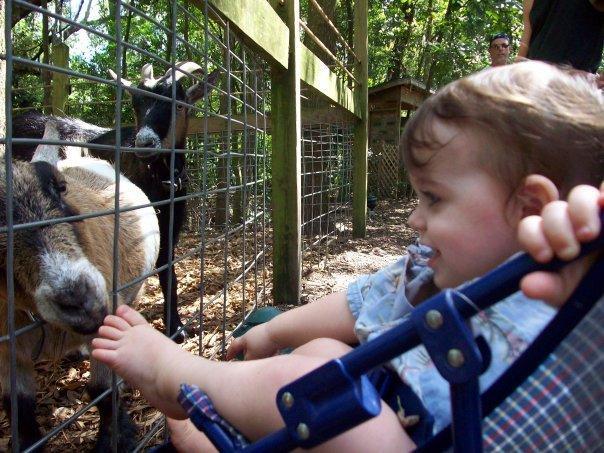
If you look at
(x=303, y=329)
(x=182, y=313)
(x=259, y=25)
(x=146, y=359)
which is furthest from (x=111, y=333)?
(x=182, y=313)

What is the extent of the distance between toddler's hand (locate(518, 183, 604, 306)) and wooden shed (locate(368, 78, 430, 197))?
51.5 ft

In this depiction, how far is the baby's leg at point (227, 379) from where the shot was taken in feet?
3.61

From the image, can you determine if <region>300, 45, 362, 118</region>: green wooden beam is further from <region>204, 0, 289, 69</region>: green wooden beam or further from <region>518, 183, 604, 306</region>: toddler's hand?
<region>518, 183, 604, 306</region>: toddler's hand

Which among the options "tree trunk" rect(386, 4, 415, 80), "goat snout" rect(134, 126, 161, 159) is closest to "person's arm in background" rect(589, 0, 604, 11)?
"goat snout" rect(134, 126, 161, 159)

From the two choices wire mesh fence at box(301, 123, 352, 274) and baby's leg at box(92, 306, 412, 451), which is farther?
wire mesh fence at box(301, 123, 352, 274)

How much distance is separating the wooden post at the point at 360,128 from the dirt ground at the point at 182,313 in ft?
1.47

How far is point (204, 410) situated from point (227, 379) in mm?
86

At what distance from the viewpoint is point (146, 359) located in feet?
4.47

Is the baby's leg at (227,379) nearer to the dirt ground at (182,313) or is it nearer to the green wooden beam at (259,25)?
the dirt ground at (182,313)

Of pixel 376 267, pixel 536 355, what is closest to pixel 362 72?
pixel 376 267

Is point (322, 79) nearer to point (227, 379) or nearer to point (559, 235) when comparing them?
point (227, 379)

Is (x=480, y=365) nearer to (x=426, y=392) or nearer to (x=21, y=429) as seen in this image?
(x=426, y=392)

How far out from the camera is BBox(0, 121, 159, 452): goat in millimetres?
2092

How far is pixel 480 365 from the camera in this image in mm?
772
